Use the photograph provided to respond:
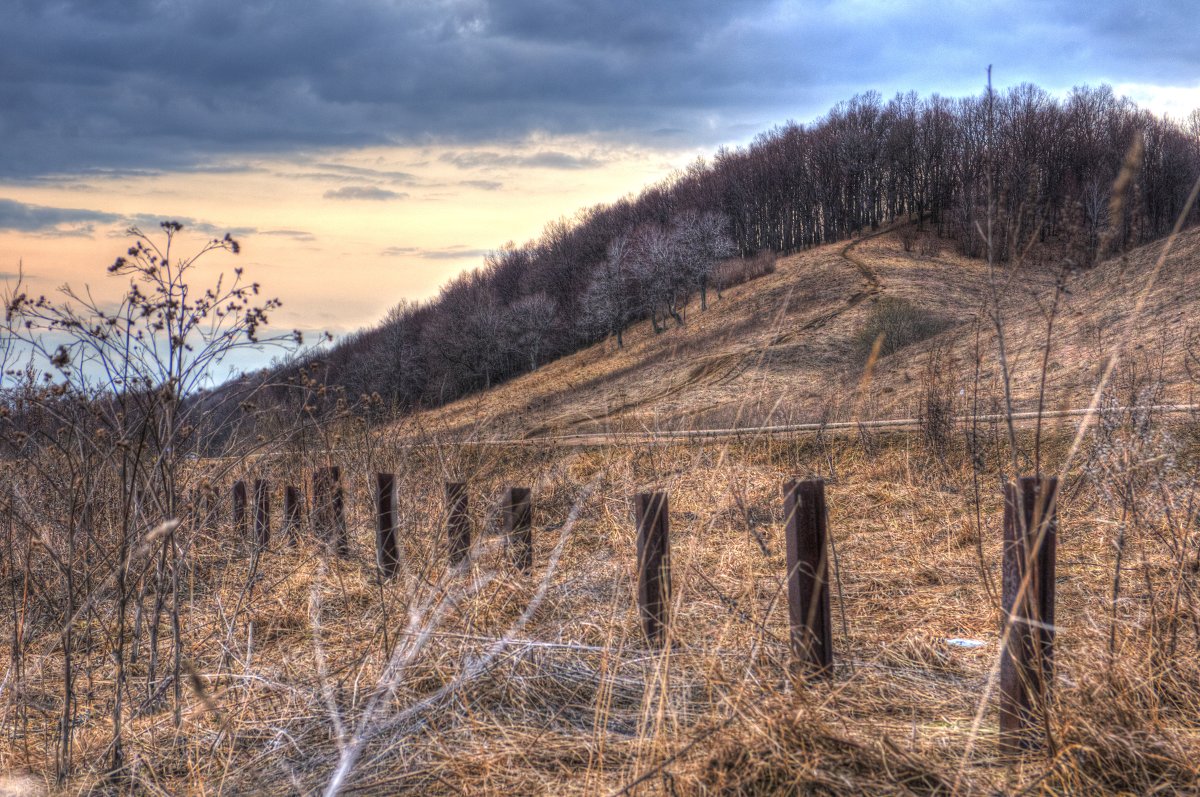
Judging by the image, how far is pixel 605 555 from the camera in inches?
223

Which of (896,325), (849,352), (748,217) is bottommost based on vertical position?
(849,352)

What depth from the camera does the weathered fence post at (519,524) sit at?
4.73 m

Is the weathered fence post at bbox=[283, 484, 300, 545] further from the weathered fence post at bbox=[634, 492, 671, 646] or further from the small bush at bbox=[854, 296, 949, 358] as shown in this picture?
the small bush at bbox=[854, 296, 949, 358]

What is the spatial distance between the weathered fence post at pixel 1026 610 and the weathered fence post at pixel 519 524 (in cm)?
265

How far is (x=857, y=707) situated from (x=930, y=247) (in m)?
53.9

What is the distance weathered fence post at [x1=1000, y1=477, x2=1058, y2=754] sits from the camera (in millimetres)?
2494

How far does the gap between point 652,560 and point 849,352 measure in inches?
1117

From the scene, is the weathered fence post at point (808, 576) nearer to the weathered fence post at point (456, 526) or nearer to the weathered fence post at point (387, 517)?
the weathered fence post at point (456, 526)

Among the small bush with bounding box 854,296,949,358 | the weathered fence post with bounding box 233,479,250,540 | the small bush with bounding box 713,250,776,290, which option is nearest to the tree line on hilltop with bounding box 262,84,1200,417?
the small bush with bounding box 713,250,776,290

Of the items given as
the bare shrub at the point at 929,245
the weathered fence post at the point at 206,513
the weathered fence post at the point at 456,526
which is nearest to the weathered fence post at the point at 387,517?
the weathered fence post at the point at 456,526

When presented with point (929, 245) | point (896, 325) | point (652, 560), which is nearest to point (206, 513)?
point (652, 560)

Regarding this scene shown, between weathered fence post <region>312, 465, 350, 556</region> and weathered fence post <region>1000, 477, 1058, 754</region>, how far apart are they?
3.94 metres

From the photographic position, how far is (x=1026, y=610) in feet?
8.46

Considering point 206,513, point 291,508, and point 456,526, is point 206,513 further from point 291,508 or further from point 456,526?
point 456,526
